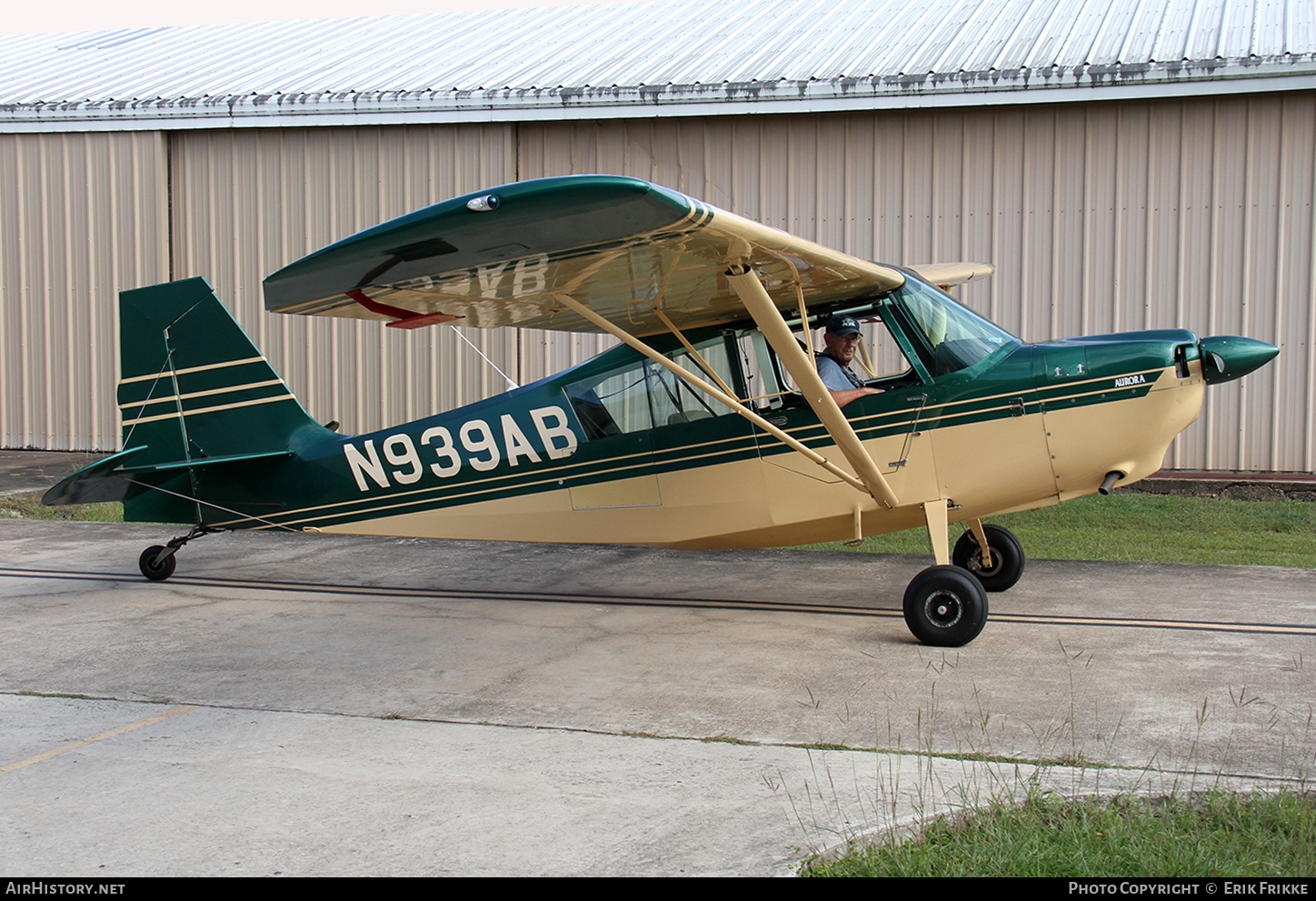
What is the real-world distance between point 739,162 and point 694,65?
1.78 m

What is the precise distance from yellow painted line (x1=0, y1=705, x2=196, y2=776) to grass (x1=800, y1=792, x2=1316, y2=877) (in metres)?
3.06

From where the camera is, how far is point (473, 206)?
163 inches

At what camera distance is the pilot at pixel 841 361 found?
6.36 metres

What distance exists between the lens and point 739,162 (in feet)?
43.3

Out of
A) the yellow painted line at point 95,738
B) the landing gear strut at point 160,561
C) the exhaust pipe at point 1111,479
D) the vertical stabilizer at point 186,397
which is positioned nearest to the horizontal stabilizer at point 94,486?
the vertical stabilizer at point 186,397

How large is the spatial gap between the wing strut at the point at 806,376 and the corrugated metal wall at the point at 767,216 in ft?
24.0

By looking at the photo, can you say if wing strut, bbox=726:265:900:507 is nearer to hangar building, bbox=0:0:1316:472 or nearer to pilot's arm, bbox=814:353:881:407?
pilot's arm, bbox=814:353:881:407

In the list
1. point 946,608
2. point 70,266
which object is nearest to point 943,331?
point 946,608

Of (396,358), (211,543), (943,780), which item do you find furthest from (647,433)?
(396,358)

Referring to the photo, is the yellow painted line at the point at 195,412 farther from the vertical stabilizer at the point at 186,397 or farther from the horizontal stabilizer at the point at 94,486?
the horizontal stabilizer at the point at 94,486

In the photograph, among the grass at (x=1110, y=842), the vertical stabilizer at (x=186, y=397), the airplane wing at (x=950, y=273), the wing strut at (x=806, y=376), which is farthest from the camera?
the airplane wing at (x=950, y=273)
